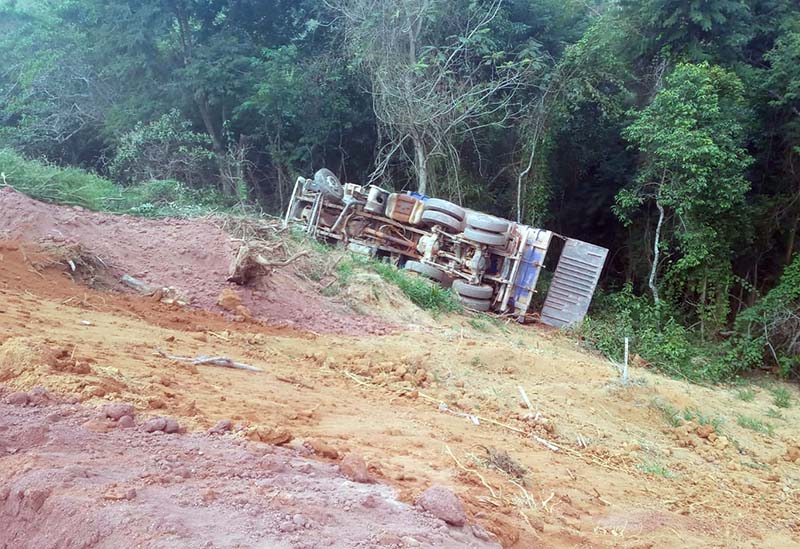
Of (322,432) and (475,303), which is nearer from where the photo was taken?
(322,432)

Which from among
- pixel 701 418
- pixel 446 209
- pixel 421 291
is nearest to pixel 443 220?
pixel 446 209

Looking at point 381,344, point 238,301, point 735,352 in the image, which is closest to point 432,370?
point 381,344

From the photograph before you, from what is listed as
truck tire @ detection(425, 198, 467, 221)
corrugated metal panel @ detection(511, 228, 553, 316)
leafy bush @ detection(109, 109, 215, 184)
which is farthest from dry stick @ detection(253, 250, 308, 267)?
leafy bush @ detection(109, 109, 215, 184)

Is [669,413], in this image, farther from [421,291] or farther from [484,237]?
[484,237]

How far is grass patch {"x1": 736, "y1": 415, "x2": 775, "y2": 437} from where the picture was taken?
792 centimetres

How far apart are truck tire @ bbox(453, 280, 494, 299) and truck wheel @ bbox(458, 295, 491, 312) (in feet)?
0.19

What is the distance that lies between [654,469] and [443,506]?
126 inches

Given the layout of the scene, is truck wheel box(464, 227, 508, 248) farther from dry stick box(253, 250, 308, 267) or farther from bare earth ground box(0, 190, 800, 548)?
dry stick box(253, 250, 308, 267)

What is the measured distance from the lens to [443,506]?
331 centimetres

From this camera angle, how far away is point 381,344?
26.4 ft

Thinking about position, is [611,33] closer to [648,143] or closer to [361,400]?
[648,143]

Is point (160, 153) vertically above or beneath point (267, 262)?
above

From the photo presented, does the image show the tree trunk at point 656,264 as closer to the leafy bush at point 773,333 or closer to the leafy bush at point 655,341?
the leafy bush at point 655,341

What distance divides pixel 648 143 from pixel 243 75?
32.6 ft
